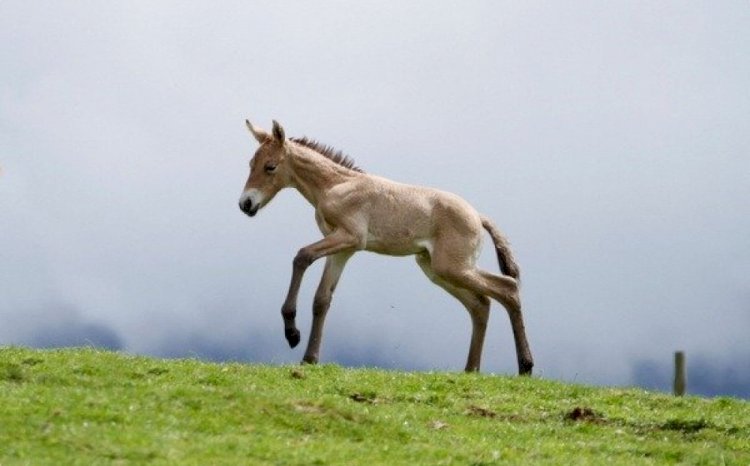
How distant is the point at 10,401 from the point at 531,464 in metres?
5.21

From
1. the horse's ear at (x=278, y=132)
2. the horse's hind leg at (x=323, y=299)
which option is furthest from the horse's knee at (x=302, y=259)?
the horse's ear at (x=278, y=132)

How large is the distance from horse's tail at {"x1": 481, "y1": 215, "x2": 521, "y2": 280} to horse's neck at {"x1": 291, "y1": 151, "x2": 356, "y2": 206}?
2591 mm

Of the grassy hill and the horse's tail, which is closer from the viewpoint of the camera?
the grassy hill

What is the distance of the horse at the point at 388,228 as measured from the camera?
2220 centimetres

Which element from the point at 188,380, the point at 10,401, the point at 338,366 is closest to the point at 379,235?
the point at 338,366

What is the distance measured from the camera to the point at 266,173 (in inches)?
913

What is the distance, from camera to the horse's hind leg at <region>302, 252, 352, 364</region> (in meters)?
21.8

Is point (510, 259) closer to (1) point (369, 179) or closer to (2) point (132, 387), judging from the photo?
(1) point (369, 179)

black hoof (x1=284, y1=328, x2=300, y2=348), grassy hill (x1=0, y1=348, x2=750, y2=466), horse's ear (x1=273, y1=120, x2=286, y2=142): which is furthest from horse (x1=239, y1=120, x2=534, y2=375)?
grassy hill (x1=0, y1=348, x2=750, y2=466)

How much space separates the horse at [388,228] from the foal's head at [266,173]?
2 cm

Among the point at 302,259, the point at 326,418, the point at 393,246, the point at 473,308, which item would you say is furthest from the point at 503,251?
the point at 326,418

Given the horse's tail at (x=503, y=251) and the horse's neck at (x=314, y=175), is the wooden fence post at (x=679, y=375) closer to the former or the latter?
the horse's tail at (x=503, y=251)

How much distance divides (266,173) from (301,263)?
2360mm

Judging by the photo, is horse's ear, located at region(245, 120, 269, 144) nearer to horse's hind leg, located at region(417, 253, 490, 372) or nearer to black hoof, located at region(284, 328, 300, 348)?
horse's hind leg, located at region(417, 253, 490, 372)
